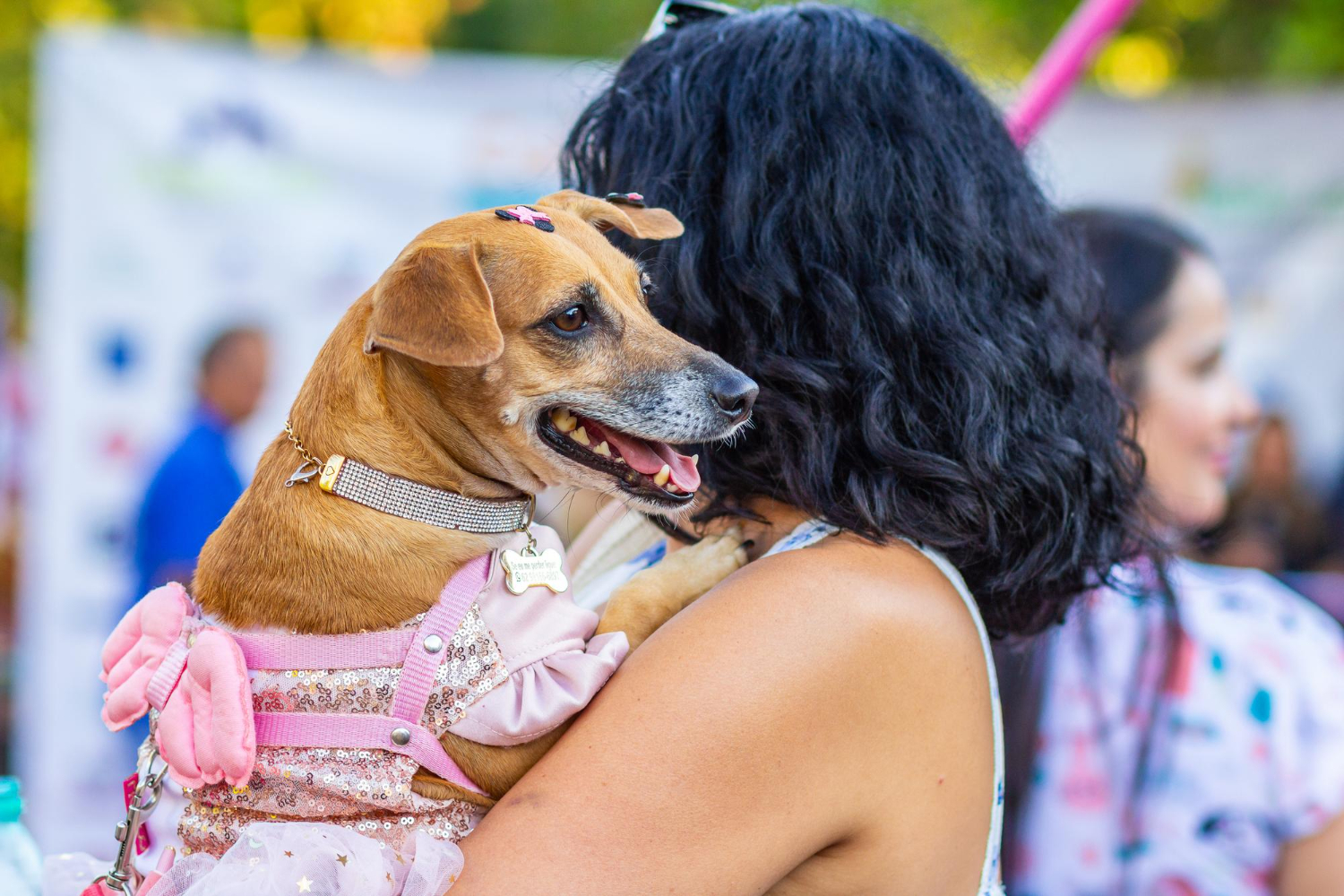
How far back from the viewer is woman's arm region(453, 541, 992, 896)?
4.33ft

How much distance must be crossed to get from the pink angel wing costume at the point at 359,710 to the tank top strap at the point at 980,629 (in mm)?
321

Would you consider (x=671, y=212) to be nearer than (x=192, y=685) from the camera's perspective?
No

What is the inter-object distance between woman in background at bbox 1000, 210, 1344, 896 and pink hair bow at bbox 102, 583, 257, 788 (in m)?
1.68

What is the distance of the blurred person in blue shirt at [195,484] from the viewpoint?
554 cm

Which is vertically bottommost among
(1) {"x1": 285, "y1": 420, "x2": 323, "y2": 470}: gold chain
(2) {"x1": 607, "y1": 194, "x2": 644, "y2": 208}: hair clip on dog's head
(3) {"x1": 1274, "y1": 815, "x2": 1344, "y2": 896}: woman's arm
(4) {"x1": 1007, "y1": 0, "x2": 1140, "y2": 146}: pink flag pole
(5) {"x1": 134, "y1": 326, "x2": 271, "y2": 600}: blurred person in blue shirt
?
(5) {"x1": 134, "y1": 326, "x2": 271, "y2": 600}: blurred person in blue shirt

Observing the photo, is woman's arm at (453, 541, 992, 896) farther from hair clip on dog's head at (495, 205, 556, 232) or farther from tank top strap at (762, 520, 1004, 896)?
hair clip on dog's head at (495, 205, 556, 232)

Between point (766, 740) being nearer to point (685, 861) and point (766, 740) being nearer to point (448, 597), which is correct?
point (685, 861)

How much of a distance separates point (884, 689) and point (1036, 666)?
4.53 ft

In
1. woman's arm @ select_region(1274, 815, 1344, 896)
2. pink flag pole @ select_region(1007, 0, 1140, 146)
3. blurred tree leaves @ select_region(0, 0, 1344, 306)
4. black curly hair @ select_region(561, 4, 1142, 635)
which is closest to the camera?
black curly hair @ select_region(561, 4, 1142, 635)

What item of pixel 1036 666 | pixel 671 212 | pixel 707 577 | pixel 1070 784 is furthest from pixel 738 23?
pixel 1070 784

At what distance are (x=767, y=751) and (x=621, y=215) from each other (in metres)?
0.90

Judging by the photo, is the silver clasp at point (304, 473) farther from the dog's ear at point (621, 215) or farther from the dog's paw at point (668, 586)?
the dog's ear at point (621, 215)

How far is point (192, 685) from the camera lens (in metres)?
1.45

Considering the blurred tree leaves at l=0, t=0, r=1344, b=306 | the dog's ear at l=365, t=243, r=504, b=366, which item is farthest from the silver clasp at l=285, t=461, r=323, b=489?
the blurred tree leaves at l=0, t=0, r=1344, b=306
